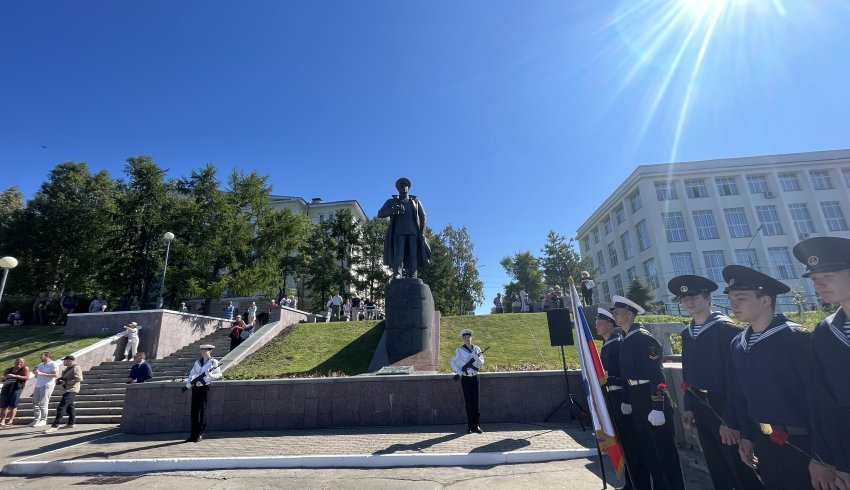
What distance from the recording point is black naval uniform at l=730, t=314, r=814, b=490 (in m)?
2.77

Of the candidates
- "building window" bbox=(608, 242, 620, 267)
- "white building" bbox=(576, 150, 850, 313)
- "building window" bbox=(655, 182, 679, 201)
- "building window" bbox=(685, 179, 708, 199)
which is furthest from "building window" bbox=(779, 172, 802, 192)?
"building window" bbox=(608, 242, 620, 267)

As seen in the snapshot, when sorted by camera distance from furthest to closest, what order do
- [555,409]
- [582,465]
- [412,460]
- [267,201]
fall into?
[267,201] → [555,409] → [412,460] → [582,465]

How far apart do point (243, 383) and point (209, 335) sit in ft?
42.4

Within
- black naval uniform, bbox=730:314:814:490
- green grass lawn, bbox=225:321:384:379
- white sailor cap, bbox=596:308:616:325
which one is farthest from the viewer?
green grass lawn, bbox=225:321:384:379

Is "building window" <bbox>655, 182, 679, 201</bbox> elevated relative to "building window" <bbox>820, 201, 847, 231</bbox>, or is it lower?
elevated

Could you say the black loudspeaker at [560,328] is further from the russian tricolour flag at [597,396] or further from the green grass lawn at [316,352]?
the green grass lawn at [316,352]

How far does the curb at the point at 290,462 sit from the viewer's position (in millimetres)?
5797

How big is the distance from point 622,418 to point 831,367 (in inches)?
102

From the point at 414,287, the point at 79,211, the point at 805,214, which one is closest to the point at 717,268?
the point at 805,214

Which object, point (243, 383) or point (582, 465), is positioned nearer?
point (582, 465)

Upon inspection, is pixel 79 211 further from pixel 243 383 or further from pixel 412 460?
pixel 412 460

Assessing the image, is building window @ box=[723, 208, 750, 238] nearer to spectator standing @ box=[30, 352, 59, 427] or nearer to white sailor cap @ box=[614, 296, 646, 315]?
white sailor cap @ box=[614, 296, 646, 315]

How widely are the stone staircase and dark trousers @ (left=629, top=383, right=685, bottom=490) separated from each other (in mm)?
13078

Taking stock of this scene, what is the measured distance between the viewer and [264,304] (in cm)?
3969
